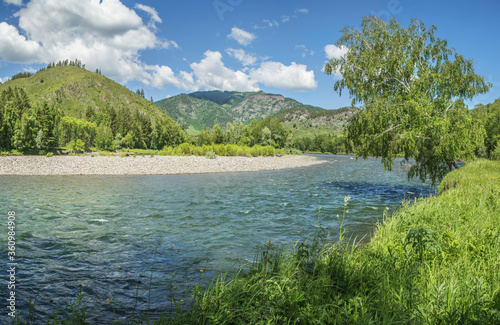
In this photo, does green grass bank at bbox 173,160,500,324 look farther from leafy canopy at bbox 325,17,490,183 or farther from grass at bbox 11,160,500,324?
leafy canopy at bbox 325,17,490,183

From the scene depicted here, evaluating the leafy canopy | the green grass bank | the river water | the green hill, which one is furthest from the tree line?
the green grass bank

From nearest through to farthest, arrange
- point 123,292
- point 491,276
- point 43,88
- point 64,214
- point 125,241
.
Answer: point 491,276
point 123,292
point 125,241
point 64,214
point 43,88

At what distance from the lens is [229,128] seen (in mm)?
96875

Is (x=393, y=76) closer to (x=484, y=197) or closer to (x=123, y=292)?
(x=484, y=197)

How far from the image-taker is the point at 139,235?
10.2m

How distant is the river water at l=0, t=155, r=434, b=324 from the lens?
600 cm

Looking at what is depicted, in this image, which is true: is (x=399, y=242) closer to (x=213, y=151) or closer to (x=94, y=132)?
(x=213, y=151)

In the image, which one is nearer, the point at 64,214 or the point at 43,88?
the point at 64,214

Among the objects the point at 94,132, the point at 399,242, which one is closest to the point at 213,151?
the point at 399,242

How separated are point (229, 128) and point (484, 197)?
296 feet

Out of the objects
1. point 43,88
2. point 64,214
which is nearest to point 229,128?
point 64,214

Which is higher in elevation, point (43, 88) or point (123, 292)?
point (43, 88)

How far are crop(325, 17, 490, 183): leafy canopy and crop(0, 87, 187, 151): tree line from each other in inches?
2772

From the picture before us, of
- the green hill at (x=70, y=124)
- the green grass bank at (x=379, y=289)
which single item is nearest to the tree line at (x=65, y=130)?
the green hill at (x=70, y=124)
